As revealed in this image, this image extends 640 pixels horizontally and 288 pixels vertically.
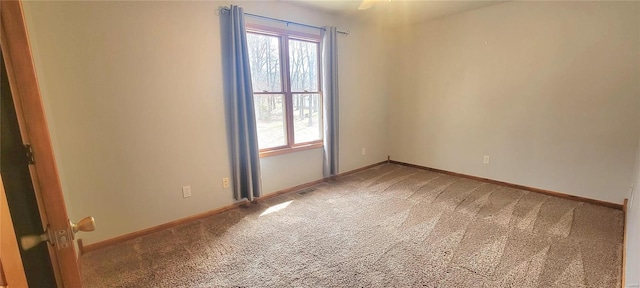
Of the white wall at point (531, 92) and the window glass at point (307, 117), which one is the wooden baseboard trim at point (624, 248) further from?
the window glass at point (307, 117)

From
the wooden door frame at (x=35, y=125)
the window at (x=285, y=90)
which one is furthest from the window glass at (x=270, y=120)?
the wooden door frame at (x=35, y=125)

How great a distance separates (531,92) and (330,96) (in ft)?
7.80

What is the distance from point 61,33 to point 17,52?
1.80 metres

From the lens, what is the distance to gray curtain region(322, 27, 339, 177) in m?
3.47

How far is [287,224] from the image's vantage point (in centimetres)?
256

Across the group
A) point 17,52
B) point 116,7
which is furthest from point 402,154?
point 17,52

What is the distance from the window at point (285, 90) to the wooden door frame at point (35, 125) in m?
2.37

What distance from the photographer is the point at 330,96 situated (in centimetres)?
358

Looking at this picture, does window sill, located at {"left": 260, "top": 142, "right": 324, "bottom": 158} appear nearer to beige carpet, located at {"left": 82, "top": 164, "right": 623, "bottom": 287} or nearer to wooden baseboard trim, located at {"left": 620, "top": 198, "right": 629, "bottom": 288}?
beige carpet, located at {"left": 82, "top": 164, "right": 623, "bottom": 287}

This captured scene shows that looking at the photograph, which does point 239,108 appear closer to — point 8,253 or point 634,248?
point 8,253

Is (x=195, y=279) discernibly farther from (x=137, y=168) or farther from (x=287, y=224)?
(x=137, y=168)

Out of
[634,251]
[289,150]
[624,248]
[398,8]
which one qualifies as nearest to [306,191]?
[289,150]

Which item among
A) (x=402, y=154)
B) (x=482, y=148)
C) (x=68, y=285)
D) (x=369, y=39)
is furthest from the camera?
(x=402, y=154)

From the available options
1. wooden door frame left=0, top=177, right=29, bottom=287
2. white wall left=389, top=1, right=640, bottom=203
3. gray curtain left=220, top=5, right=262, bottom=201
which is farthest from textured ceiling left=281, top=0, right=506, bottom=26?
wooden door frame left=0, top=177, right=29, bottom=287
